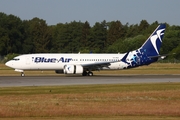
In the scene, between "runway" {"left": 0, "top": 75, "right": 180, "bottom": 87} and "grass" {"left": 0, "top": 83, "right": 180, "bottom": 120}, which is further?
→ "runway" {"left": 0, "top": 75, "right": 180, "bottom": 87}

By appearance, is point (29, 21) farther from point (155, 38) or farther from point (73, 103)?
point (73, 103)

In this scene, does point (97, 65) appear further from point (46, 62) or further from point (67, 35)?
point (67, 35)

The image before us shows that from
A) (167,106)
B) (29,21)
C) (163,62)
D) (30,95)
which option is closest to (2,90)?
(30,95)

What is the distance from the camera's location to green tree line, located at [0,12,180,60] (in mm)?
134500

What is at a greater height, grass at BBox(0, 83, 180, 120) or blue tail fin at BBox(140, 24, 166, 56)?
blue tail fin at BBox(140, 24, 166, 56)

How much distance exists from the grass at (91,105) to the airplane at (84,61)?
79.2 ft

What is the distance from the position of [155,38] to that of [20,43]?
80697mm

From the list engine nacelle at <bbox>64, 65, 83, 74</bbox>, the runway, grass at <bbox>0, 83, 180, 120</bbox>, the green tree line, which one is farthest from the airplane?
the green tree line

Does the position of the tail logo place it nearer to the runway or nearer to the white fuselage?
the white fuselage

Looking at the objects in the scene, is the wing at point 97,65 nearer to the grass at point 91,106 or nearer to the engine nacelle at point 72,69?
the engine nacelle at point 72,69

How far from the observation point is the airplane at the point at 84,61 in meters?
56.0

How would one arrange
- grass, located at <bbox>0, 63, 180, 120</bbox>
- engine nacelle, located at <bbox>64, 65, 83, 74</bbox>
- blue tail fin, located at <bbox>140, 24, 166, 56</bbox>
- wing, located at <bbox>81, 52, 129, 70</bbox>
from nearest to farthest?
grass, located at <bbox>0, 63, 180, 120</bbox>
engine nacelle, located at <bbox>64, 65, 83, 74</bbox>
wing, located at <bbox>81, 52, 129, 70</bbox>
blue tail fin, located at <bbox>140, 24, 166, 56</bbox>

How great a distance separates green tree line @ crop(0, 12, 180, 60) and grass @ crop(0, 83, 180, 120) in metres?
100.0

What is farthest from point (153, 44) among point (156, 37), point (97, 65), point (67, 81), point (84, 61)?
point (67, 81)
